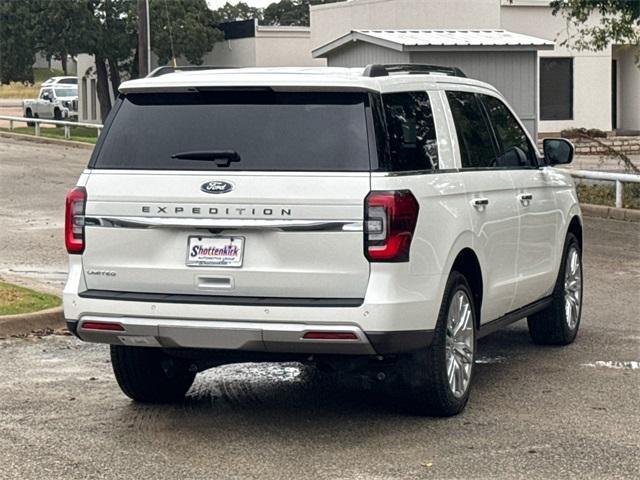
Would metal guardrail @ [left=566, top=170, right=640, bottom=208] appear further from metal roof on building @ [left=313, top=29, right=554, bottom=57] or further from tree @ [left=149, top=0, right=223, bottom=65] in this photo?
tree @ [left=149, top=0, right=223, bottom=65]

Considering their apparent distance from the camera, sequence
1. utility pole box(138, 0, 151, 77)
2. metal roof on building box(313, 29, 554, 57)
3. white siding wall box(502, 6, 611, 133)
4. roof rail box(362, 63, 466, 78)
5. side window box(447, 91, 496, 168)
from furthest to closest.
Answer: white siding wall box(502, 6, 611, 133), utility pole box(138, 0, 151, 77), metal roof on building box(313, 29, 554, 57), side window box(447, 91, 496, 168), roof rail box(362, 63, 466, 78)

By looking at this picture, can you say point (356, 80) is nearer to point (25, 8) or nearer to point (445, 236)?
point (445, 236)

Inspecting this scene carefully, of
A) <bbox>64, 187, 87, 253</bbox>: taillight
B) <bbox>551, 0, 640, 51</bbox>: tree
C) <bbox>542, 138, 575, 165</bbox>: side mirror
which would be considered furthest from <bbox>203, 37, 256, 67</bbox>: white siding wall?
<bbox>64, 187, 87, 253</bbox>: taillight

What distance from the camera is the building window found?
1547 inches

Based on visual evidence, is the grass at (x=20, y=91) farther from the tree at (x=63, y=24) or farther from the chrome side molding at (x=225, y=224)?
the chrome side molding at (x=225, y=224)

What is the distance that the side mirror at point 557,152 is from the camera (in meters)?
9.90

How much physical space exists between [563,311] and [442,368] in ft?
9.33

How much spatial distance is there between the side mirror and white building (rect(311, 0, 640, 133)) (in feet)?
89.4

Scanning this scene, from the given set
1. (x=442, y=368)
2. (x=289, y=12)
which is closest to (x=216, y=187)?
(x=442, y=368)

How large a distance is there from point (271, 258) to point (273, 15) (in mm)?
94376

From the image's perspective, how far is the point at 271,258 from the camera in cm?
716

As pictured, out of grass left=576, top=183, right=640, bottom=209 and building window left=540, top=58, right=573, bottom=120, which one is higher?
building window left=540, top=58, right=573, bottom=120

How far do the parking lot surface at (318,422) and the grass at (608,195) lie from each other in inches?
392

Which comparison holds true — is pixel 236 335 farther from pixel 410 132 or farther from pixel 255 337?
pixel 410 132
